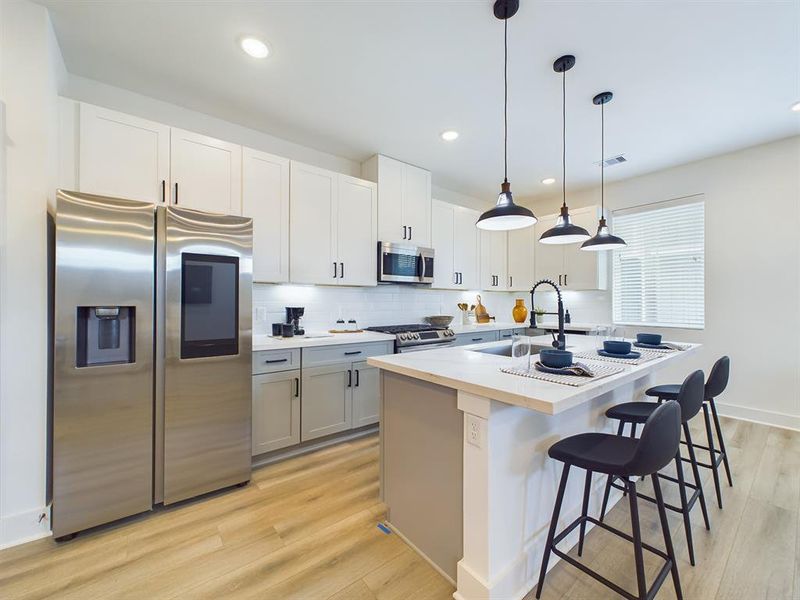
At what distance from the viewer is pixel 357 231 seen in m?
3.58

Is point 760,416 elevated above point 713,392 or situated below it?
below

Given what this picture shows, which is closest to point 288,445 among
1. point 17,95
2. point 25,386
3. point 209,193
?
point 25,386

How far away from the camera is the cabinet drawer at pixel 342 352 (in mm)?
2859

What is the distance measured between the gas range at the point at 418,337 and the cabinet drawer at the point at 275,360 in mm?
1029

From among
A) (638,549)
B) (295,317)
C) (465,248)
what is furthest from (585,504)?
(465,248)

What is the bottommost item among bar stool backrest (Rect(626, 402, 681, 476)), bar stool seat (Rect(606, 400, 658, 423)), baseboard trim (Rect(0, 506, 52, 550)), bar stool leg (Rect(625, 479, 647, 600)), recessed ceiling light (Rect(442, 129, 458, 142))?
baseboard trim (Rect(0, 506, 52, 550))

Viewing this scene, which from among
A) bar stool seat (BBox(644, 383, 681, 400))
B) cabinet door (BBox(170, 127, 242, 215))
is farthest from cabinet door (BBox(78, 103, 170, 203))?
bar stool seat (BBox(644, 383, 681, 400))

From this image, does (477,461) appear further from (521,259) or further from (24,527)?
(521,259)

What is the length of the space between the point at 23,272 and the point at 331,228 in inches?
84.3

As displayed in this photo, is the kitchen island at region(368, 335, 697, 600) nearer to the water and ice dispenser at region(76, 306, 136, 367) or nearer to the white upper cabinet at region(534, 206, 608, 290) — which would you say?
the water and ice dispenser at region(76, 306, 136, 367)

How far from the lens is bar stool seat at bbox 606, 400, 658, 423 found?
184 cm

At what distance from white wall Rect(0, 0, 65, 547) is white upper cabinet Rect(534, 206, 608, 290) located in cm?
492

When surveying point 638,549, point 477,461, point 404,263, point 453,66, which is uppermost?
point 453,66

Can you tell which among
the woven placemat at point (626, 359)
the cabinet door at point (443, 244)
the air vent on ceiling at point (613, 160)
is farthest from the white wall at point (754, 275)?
the cabinet door at point (443, 244)
